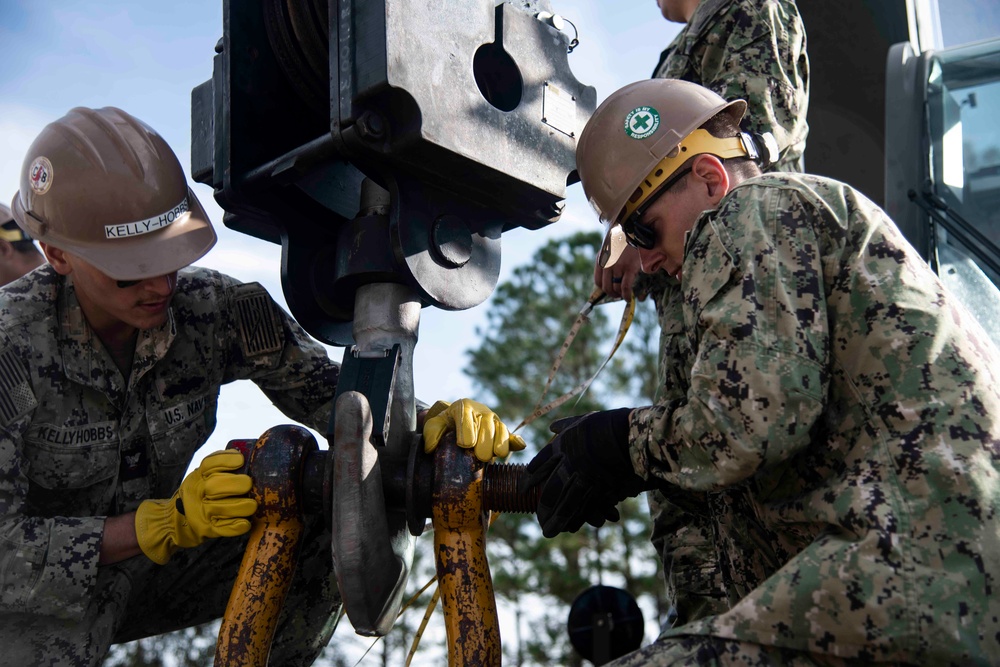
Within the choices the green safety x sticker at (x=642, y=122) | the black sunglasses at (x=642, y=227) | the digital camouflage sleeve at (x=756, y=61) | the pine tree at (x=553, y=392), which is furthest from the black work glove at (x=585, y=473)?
the pine tree at (x=553, y=392)

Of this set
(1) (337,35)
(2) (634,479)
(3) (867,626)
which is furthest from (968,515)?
(1) (337,35)

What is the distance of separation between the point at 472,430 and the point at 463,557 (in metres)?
0.31

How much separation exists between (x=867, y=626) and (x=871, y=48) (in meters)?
3.83

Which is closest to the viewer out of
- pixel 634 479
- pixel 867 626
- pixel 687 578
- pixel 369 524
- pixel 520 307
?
pixel 867 626

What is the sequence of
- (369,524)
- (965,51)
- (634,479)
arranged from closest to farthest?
(634,479) < (369,524) < (965,51)

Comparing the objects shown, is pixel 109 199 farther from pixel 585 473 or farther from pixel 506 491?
pixel 585 473

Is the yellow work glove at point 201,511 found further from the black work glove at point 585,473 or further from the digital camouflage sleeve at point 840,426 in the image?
the digital camouflage sleeve at point 840,426

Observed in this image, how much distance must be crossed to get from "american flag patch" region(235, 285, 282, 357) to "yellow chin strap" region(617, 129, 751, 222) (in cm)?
150

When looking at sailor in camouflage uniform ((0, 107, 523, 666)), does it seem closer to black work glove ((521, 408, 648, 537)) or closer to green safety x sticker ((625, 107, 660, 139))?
black work glove ((521, 408, 648, 537))

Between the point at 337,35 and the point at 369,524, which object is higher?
the point at 337,35

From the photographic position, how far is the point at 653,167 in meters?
2.21

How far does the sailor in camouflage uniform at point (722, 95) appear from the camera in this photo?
2.91 metres

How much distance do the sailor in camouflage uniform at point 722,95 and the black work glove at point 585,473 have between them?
63 cm

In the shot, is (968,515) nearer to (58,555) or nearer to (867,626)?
(867,626)
